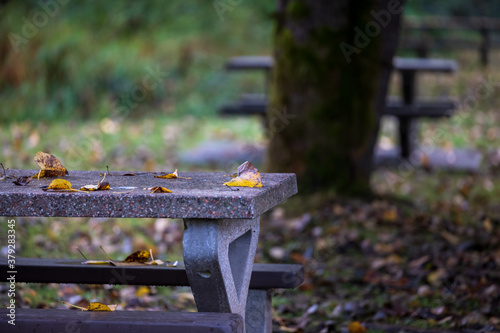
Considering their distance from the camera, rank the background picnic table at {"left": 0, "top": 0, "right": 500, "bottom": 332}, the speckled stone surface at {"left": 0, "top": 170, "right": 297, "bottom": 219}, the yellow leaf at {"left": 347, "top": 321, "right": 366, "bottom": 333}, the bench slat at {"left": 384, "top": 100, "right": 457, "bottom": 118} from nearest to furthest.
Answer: the speckled stone surface at {"left": 0, "top": 170, "right": 297, "bottom": 219} → the yellow leaf at {"left": 347, "top": 321, "right": 366, "bottom": 333} → the background picnic table at {"left": 0, "top": 0, "right": 500, "bottom": 332} → the bench slat at {"left": 384, "top": 100, "right": 457, "bottom": 118}

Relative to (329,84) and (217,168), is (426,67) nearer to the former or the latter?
(217,168)

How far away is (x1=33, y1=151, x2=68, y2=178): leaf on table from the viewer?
2197 millimetres

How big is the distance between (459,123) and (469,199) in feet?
13.7

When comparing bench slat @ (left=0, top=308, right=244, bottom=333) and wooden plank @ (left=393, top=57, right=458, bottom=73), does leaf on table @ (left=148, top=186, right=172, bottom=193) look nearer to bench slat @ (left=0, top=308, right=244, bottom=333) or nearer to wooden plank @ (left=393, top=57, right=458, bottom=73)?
bench slat @ (left=0, top=308, right=244, bottom=333)

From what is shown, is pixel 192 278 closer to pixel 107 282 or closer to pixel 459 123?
pixel 107 282

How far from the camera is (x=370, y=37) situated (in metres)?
5.25

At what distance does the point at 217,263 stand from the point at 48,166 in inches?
27.5

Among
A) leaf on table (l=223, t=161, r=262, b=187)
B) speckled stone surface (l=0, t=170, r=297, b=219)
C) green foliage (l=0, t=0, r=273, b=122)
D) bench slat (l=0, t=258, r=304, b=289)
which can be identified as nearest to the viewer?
speckled stone surface (l=0, t=170, r=297, b=219)

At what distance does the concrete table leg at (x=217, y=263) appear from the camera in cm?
185

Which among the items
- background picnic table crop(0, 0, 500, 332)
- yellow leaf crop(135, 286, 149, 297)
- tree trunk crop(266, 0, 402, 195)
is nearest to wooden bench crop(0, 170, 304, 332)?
background picnic table crop(0, 0, 500, 332)

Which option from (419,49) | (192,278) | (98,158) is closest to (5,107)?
(98,158)

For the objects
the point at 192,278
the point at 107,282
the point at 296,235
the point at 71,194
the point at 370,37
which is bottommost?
the point at 296,235

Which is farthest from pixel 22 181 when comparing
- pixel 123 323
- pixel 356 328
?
pixel 356 328

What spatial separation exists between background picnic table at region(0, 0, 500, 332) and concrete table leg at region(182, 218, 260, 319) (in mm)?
1148
